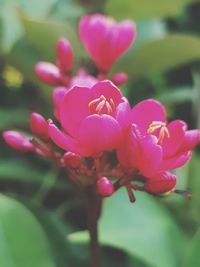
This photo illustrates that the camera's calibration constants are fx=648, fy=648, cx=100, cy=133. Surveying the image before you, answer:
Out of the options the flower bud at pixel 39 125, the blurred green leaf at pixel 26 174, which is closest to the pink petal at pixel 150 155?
the flower bud at pixel 39 125

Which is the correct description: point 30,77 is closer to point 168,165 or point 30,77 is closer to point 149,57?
point 149,57

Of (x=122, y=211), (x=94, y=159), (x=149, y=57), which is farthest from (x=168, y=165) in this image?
(x=149, y=57)

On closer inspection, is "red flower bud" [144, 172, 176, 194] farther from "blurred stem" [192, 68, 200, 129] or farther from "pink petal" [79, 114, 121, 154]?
"blurred stem" [192, 68, 200, 129]

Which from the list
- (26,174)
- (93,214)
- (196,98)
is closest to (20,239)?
(93,214)

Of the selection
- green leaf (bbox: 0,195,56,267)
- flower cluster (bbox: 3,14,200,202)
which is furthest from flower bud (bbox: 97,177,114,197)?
green leaf (bbox: 0,195,56,267)

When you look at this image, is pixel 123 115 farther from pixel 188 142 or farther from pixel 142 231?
pixel 142 231

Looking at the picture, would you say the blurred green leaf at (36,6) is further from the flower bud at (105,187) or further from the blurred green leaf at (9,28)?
the flower bud at (105,187)

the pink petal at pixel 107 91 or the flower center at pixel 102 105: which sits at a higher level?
the pink petal at pixel 107 91
